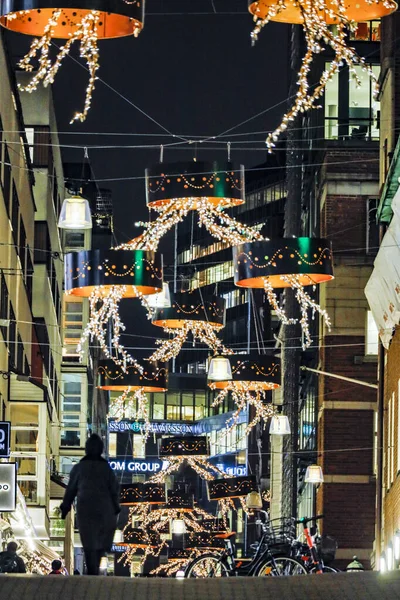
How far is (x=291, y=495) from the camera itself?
122 ft

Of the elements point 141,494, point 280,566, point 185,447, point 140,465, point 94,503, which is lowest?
point 140,465

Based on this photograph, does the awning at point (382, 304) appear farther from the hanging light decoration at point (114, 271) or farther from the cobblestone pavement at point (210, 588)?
the cobblestone pavement at point (210, 588)

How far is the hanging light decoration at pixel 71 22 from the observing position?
55.0 feet

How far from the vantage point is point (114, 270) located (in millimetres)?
29406

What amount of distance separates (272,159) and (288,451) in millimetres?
98941

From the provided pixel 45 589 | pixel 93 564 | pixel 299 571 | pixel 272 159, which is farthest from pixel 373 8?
pixel 272 159

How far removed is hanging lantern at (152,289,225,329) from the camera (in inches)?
1575

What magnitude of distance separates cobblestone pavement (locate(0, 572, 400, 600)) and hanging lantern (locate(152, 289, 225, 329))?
102 ft

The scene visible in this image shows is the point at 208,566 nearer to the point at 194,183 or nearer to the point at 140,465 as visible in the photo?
the point at 194,183

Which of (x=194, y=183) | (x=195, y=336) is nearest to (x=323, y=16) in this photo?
(x=194, y=183)

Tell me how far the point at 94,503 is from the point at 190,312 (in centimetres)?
2448

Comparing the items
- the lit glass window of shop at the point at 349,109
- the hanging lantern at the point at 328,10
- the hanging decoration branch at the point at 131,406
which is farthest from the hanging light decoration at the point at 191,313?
the hanging lantern at the point at 328,10

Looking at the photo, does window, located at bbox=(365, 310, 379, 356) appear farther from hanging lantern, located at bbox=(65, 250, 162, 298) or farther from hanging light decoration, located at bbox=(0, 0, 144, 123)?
hanging light decoration, located at bbox=(0, 0, 144, 123)

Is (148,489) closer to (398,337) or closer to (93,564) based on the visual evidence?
(398,337)
